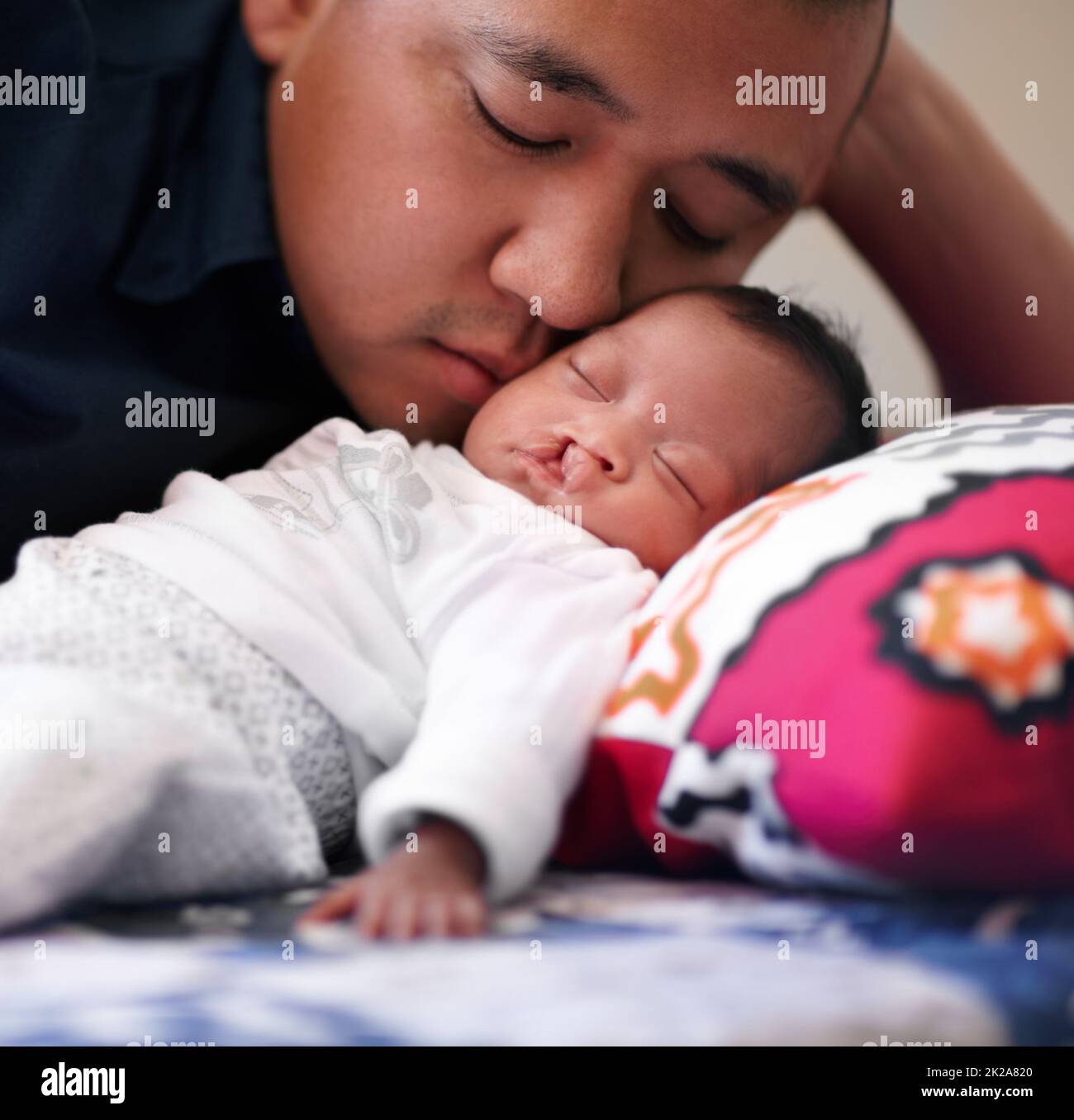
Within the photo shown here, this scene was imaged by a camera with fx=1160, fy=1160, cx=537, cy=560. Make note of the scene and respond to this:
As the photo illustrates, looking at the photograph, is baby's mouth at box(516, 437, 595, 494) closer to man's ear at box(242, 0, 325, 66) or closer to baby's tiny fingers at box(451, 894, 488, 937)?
baby's tiny fingers at box(451, 894, 488, 937)

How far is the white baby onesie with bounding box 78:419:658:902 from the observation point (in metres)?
0.59

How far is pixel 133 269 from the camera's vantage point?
0.99 meters

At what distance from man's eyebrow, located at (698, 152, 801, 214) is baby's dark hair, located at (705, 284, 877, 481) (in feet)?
0.26

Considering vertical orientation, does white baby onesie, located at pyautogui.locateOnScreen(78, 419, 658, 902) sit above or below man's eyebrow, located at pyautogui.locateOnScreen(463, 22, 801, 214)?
below

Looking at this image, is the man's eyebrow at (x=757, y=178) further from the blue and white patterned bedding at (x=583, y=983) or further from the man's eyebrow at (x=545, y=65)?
the blue and white patterned bedding at (x=583, y=983)

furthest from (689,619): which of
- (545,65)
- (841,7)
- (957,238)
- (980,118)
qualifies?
(980,118)

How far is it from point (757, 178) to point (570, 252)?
183mm

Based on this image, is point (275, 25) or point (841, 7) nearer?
point (841, 7)

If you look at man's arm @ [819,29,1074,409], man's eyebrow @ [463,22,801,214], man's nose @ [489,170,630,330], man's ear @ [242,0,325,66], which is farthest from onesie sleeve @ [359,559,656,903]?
man's arm @ [819,29,1074,409]

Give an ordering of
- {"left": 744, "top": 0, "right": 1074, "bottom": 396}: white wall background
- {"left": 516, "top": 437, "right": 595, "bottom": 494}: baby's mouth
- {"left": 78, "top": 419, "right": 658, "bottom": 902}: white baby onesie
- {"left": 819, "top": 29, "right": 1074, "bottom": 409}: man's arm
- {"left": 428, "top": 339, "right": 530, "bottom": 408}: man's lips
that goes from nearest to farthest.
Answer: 1. {"left": 78, "top": 419, "right": 658, "bottom": 902}: white baby onesie
2. {"left": 516, "top": 437, "right": 595, "bottom": 494}: baby's mouth
3. {"left": 428, "top": 339, "right": 530, "bottom": 408}: man's lips
4. {"left": 744, "top": 0, "right": 1074, "bottom": 396}: white wall background
5. {"left": 819, "top": 29, "right": 1074, "bottom": 409}: man's arm

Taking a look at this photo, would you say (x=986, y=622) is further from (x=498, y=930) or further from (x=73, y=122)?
(x=73, y=122)

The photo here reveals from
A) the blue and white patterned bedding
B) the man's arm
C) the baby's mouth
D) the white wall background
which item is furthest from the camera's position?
the man's arm

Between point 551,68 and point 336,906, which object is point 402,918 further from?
point 551,68

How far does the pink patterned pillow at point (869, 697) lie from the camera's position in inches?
21.4
